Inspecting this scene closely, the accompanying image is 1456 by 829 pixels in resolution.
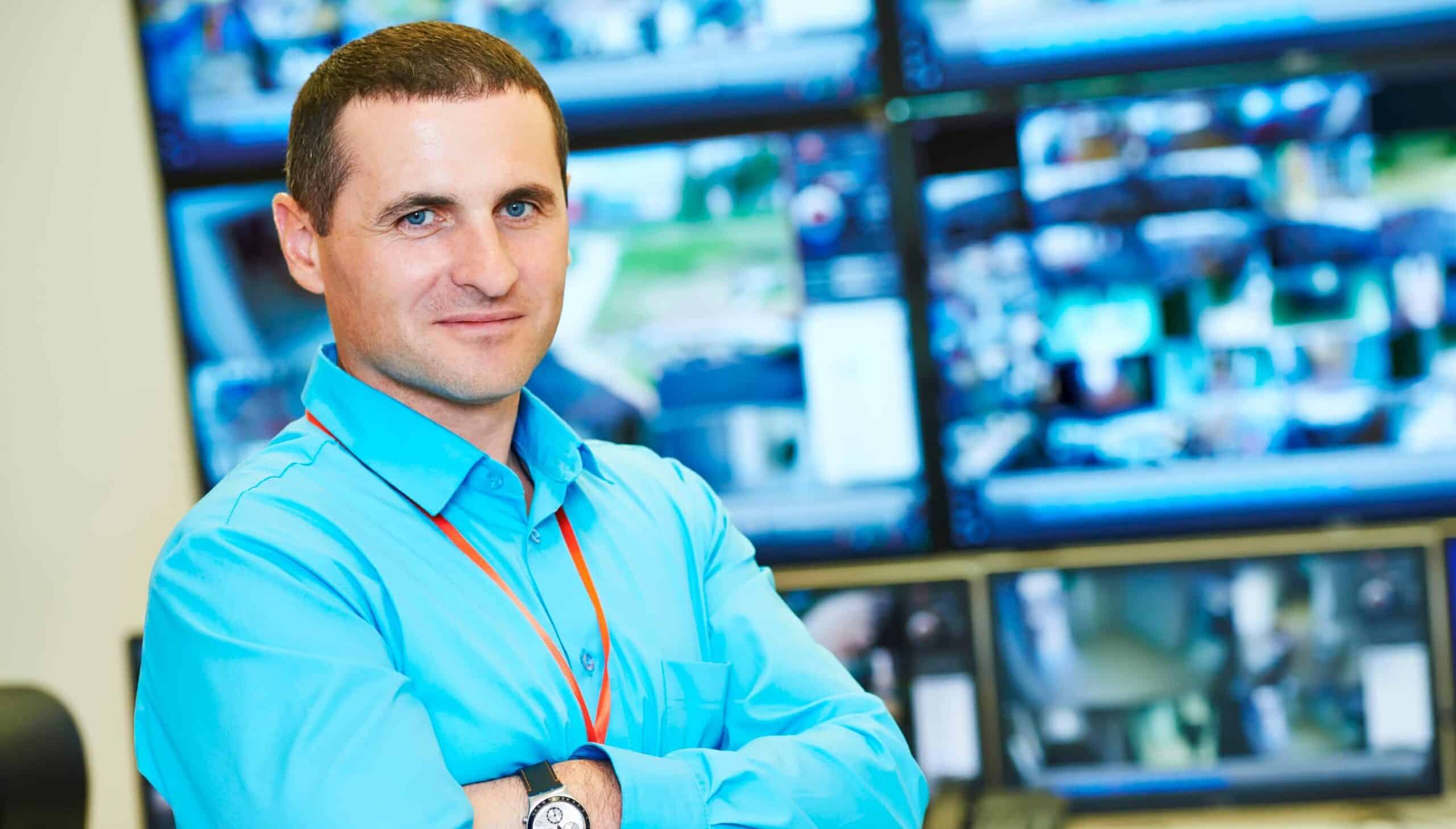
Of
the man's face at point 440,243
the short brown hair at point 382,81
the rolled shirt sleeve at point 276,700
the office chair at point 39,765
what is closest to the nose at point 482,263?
the man's face at point 440,243

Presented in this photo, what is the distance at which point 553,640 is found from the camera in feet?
4.39

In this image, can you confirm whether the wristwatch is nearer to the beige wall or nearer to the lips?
the lips

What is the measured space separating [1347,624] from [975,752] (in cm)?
68

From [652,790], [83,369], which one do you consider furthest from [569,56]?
[652,790]

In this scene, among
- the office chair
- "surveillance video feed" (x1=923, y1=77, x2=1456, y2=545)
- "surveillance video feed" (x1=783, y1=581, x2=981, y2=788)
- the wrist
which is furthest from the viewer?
"surveillance video feed" (x1=783, y1=581, x2=981, y2=788)

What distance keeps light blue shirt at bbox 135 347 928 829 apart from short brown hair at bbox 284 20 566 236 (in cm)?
18

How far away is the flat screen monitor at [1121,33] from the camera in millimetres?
2514

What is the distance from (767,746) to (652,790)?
161 millimetres

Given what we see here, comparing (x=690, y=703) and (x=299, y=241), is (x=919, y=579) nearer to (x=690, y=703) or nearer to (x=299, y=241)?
(x=690, y=703)

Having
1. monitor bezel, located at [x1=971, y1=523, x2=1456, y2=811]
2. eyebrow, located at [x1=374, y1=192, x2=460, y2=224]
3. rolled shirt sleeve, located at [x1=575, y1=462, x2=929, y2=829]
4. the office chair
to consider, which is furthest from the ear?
monitor bezel, located at [x1=971, y1=523, x2=1456, y2=811]

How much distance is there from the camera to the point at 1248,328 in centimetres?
254

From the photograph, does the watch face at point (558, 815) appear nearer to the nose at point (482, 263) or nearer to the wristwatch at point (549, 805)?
the wristwatch at point (549, 805)

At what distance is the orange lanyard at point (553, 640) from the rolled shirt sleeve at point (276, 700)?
0.44 ft

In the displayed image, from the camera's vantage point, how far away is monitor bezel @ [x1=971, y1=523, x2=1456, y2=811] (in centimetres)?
251
